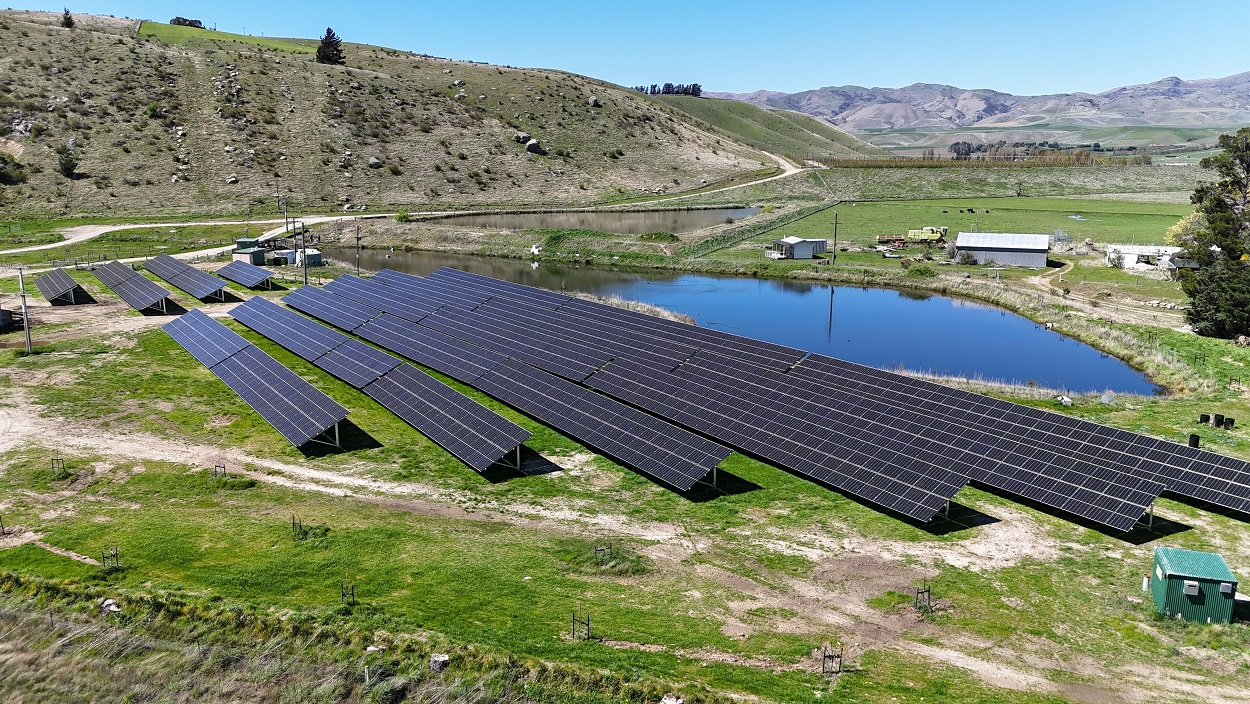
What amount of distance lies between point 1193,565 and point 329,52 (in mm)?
174125

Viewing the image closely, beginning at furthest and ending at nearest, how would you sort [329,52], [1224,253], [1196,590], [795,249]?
[329,52] < [795,249] < [1224,253] < [1196,590]

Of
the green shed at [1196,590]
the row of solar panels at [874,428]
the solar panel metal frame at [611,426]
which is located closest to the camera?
the green shed at [1196,590]

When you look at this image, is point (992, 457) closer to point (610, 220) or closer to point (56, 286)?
point (56, 286)

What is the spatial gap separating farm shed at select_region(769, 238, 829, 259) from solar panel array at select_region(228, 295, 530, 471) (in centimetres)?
5356

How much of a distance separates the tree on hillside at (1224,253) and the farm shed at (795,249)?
112 ft

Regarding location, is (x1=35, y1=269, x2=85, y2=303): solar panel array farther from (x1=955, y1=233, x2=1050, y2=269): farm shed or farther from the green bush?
(x1=955, y1=233, x2=1050, y2=269): farm shed

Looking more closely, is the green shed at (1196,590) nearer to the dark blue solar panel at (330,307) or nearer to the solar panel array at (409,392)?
the solar panel array at (409,392)

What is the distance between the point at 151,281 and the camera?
6234 centimetres

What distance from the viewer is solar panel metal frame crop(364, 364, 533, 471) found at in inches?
1208

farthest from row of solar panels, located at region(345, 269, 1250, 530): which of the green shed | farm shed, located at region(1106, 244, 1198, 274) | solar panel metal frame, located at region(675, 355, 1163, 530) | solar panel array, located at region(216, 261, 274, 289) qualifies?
farm shed, located at region(1106, 244, 1198, 274)

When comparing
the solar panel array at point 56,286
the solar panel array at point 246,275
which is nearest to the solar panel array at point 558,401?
the solar panel array at point 246,275

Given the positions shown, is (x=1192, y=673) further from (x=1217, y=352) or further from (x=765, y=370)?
(x=1217, y=352)

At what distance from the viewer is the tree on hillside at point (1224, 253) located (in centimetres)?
5097

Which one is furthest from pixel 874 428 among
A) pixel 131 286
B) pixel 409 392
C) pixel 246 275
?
pixel 131 286
